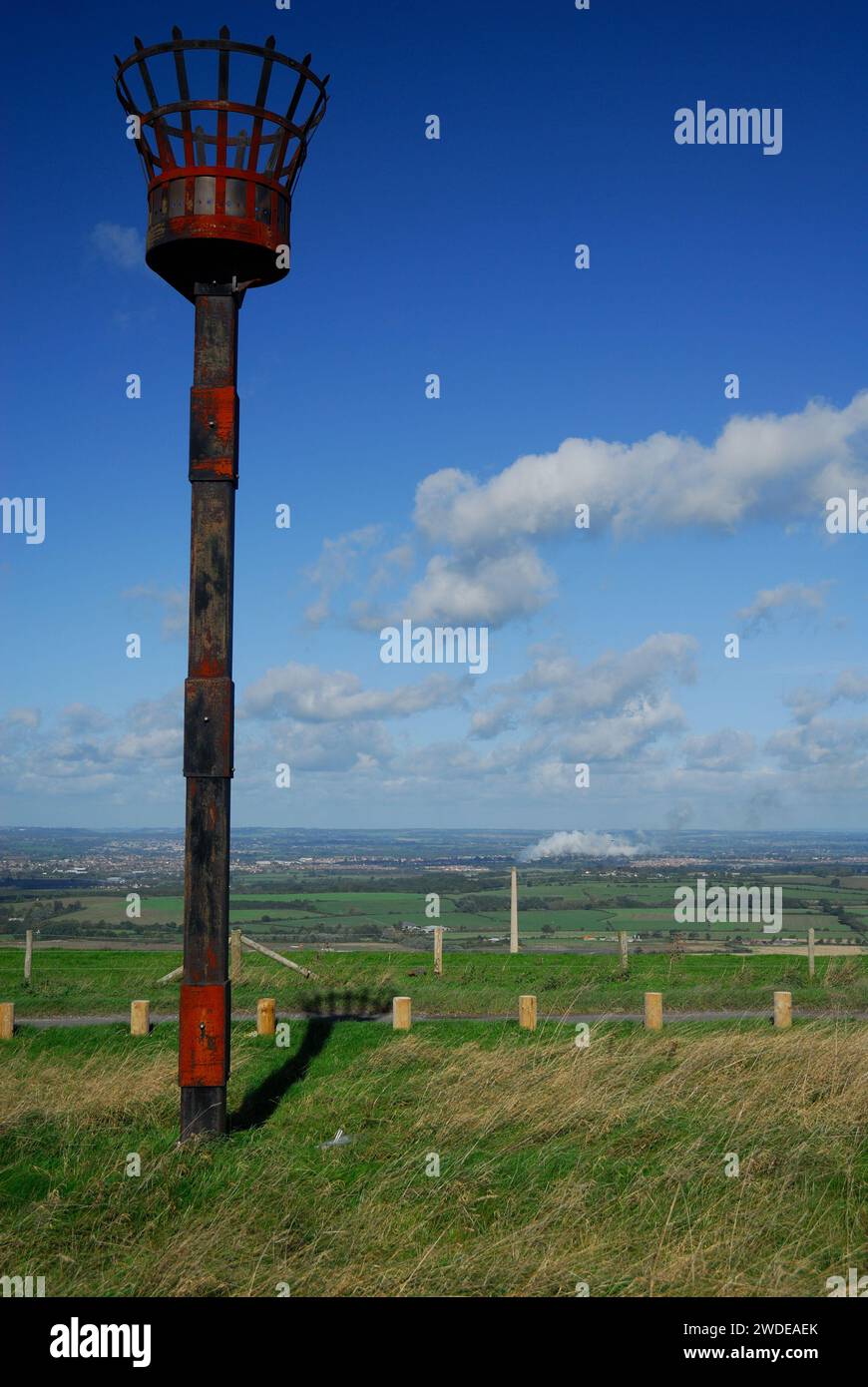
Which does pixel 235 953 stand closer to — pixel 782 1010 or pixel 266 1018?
pixel 266 1018

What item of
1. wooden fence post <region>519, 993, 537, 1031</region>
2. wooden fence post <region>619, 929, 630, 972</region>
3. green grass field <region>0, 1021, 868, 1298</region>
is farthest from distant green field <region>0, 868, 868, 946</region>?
green grass field <region>0, 1021, 868, 1298</region>

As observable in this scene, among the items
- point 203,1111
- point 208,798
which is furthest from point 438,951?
point 208,798

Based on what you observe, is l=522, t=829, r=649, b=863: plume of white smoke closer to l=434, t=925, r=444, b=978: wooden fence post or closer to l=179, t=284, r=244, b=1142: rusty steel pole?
l=434, t=925, r=444, b=978: wooden fence post

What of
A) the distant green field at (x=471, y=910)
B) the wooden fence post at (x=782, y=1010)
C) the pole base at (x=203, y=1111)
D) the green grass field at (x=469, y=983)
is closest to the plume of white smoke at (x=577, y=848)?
the distant green field at (x=471, y=910)

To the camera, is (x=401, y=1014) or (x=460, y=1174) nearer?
(x=460, y=1174)

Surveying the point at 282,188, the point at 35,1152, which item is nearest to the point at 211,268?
the point at 282,188

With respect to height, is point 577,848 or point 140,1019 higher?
point 140,1019

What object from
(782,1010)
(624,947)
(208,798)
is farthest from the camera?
(624,947)
